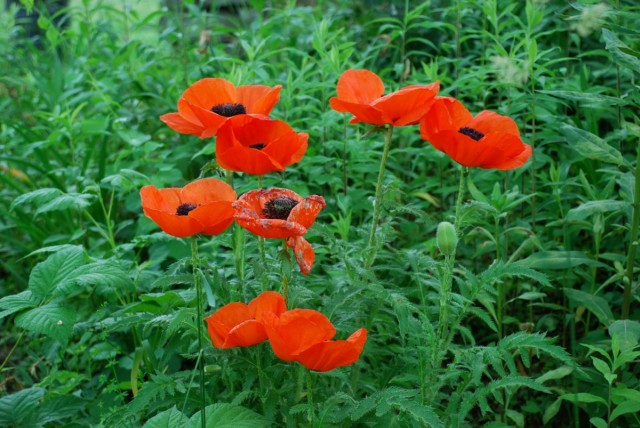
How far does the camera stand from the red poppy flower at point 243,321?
1.56 meters

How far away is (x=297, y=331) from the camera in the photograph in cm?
146

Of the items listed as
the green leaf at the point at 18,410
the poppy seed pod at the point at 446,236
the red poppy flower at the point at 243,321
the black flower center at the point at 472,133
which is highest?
the black flower center at the point at 472,133

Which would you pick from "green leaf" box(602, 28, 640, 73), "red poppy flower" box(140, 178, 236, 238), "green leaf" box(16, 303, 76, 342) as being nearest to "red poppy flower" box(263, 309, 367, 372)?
"red poppy flower" box(140, 178, 236, 238)

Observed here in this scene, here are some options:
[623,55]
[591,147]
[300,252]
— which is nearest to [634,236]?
[591,147]

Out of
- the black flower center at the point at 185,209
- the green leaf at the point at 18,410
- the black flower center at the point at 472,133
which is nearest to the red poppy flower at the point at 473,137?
the black flower center at the point at 472,133

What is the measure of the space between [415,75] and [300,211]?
1.67 meters

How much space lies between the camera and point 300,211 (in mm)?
1553

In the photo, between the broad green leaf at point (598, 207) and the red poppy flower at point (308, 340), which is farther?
the broad green leaf at point (598, 207)

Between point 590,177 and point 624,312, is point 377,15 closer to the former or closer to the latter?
point 590,177

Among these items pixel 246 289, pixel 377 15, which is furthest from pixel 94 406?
pixel 377 15

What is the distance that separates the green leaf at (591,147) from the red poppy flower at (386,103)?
56 centimetres

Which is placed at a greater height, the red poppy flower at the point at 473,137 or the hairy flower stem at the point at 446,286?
the red poppy flower at the point at 473,137

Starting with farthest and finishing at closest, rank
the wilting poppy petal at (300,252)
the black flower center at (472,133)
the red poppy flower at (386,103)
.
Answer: the black flower center at (472,133) < the red poppy flower at (386,103) < the wilting poppy petal at (300,252)

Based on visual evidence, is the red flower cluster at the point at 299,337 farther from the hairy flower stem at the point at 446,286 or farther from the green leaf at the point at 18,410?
the green leaf at the point at 18,410
